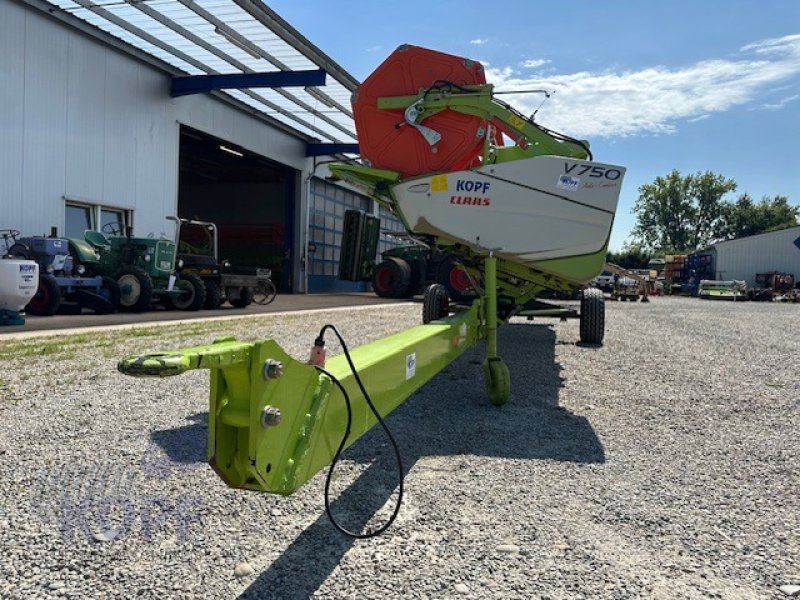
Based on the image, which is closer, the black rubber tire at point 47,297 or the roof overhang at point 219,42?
the black rubber tire at point 47,297

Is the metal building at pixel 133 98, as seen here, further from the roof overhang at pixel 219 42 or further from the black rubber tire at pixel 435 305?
the black rubber tire at pixel 435 305

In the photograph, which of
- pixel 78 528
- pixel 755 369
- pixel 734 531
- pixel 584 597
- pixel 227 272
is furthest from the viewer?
pixel 227 272

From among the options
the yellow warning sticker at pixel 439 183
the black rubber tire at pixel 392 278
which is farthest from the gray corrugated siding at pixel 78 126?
the yellow warning sticker at pixel 439 183

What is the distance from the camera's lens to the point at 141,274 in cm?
1183

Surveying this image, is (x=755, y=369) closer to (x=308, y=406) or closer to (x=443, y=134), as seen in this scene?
(x=443, y=134)

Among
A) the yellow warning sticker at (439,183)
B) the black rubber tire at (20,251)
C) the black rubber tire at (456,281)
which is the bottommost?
the black rubber tire at (456,281)

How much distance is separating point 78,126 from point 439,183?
11.0 m

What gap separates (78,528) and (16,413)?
6.55 ft

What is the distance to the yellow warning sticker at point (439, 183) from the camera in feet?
16.3

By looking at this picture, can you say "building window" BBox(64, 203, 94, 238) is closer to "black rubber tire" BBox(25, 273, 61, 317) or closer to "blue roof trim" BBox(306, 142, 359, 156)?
"black rubber tire" BBox(25, 273, 61, 317)

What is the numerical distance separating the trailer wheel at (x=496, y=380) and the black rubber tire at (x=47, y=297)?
8851 millimetres

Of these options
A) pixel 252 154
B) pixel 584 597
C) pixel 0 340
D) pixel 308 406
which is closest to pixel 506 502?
pixel 584 597

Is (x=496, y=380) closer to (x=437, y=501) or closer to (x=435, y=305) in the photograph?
(x=437, y=501)

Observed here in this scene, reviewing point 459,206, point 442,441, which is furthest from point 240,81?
point 442,441
